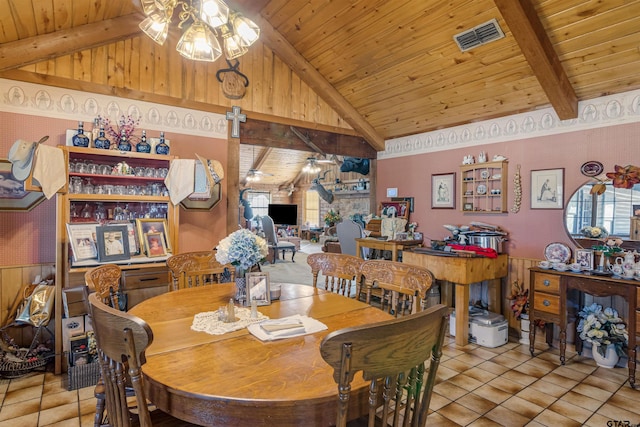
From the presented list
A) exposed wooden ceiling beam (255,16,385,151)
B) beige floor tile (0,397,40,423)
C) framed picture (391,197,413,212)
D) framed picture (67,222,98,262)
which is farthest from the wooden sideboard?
beige floor tile (0,397,40,423)

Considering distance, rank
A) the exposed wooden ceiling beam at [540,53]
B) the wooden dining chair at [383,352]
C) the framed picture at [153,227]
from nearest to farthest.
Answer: the wooden dining chair at [383,352], the exposed wooden ceiling beam at [540,53], the framed picture at [153,227]

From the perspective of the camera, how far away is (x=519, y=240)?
12.5 ft

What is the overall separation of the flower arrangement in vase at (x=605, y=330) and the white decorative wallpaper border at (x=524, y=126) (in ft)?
5.67

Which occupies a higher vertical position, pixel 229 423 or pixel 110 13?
pixel 110 13

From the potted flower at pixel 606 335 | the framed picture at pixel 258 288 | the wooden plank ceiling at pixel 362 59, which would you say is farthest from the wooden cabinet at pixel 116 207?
the potted flower at pixel 606 335

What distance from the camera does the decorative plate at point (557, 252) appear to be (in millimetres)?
3387

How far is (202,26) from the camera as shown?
2047mm

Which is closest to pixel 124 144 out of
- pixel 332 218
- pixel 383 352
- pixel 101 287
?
pixel 101 287

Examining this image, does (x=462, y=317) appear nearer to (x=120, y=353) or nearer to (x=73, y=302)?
(x=120, y=353)

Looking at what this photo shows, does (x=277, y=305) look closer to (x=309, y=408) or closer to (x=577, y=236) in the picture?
(x=309, y=408)

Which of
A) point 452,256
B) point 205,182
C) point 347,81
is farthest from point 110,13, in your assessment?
point 452,256

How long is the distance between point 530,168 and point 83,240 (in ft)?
14.3

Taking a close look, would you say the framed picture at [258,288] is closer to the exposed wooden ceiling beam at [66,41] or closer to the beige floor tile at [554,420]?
the beige floor tile at [554,420]

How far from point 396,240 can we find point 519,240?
1.41 m
